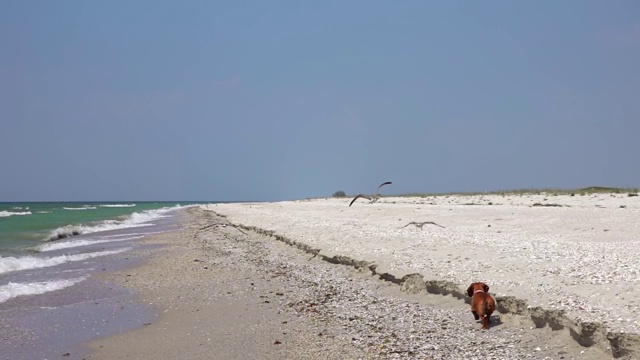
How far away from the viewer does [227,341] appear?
7.62 m

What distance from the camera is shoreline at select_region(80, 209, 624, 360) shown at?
6.69 metres

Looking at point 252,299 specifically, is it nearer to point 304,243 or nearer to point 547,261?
point 547,261

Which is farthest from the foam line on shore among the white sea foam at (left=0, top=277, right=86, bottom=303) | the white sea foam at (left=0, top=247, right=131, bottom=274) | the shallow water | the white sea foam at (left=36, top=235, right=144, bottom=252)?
the white sea foam at (left=36, top=235, right=144, bottom=252)

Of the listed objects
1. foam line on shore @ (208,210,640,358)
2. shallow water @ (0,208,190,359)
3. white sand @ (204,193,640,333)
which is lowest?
shallow water @ (0,208,190,359)

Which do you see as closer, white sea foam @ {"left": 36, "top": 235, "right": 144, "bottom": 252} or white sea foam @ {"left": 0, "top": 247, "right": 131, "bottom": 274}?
white sea foam @ {"left": 0, "top": 247, "right": 131, "bottom": 274}

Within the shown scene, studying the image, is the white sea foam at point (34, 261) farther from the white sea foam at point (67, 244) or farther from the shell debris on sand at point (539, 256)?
the shell debris on sand at point (539, 256)

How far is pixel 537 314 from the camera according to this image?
7008mm

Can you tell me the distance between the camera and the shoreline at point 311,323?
669cm

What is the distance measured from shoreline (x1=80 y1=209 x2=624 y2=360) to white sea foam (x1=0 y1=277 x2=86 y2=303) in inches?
56.5

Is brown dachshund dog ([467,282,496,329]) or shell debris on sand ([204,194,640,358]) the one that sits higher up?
shell debris on sand ([204,194,640,358])

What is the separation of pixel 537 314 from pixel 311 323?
319 cm

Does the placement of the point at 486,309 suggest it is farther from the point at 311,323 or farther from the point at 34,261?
the point at 34,261

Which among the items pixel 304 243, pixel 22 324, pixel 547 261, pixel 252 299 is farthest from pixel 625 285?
pixel 304 243

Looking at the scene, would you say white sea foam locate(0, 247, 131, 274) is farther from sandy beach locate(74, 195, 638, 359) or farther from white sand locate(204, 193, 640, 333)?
white sand locate(204, 193, 640, 333)
